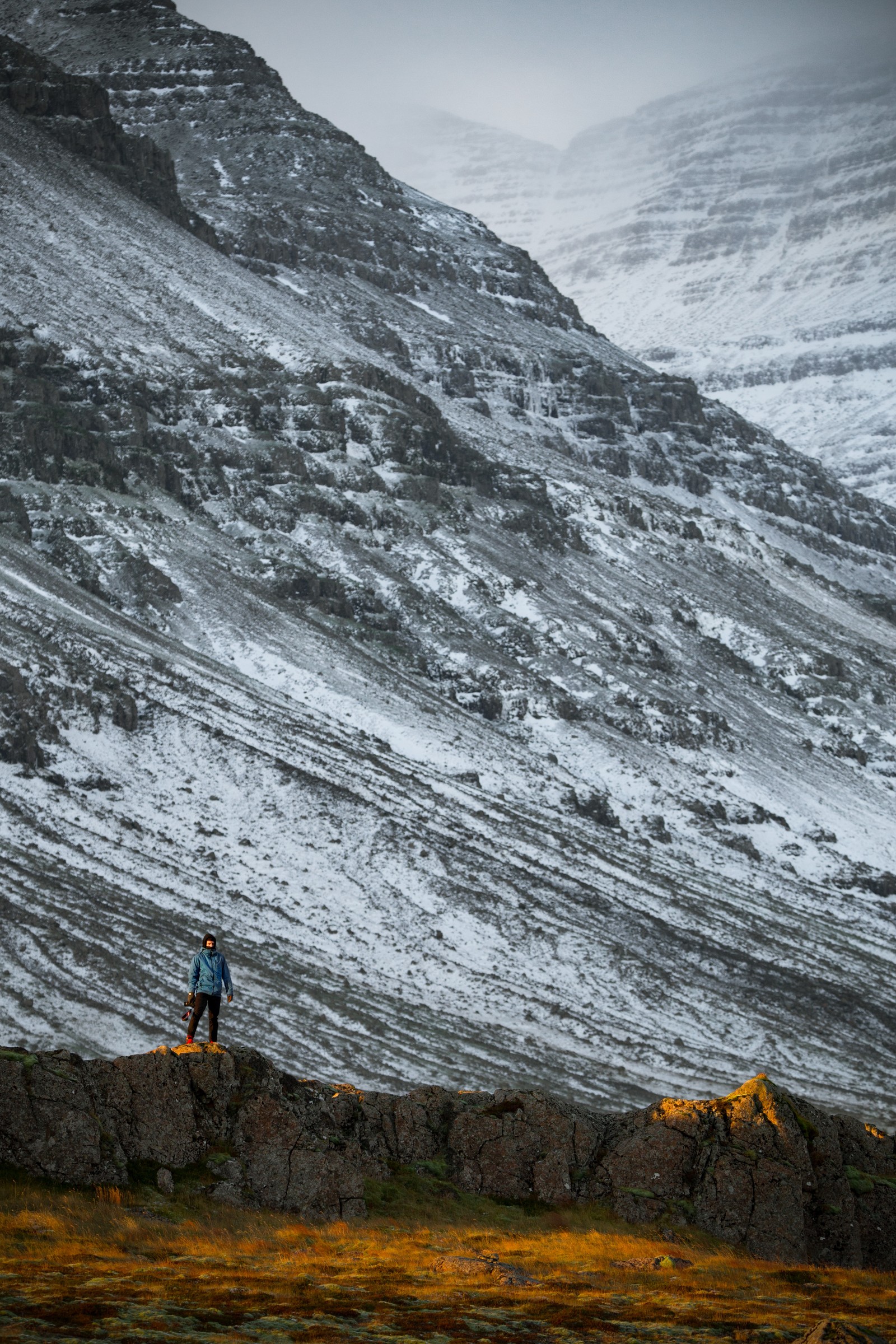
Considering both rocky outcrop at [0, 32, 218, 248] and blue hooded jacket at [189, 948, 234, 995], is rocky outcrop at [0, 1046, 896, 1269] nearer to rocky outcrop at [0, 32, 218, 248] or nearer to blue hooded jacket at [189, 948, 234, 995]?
blue hooded jacket at [189, 948, 234, 995]

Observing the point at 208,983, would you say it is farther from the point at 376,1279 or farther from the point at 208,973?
the point at 376,1279

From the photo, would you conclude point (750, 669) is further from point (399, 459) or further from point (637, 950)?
point (637, 950)

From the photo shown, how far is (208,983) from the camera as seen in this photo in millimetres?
22797

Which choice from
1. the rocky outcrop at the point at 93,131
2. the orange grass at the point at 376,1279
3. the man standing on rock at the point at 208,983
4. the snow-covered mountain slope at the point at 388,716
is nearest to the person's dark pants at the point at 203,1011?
the man standing on rock at the point at 208,983

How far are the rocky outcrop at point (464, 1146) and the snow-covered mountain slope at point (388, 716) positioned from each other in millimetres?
44280

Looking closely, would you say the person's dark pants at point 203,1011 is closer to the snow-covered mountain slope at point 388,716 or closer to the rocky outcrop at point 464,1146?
the rocky outcrop at point 464,1146

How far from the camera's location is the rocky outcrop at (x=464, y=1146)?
65.9 feet

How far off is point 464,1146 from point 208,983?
5.10 m

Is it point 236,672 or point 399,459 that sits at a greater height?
point 399,459

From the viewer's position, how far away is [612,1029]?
255ft

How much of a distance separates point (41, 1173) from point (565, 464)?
153 metres

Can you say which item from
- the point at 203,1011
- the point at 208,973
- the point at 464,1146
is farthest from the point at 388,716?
the point at 464,1146

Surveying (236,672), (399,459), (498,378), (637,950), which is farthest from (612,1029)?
(498,378)

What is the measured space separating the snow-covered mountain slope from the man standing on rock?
1704 inches
